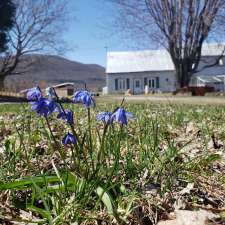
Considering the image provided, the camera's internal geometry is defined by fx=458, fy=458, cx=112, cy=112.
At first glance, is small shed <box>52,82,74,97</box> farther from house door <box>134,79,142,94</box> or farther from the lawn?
house door <box>134,79,142,94</box>

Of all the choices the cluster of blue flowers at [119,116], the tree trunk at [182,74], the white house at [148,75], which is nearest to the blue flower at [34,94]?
the cluster of blue flowers at [119,116]

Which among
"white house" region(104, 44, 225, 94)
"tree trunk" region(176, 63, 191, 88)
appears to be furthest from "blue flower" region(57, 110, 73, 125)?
"white house" region(104, 44, 225, 94)

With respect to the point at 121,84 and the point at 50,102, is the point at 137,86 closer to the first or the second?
the point at 121,84

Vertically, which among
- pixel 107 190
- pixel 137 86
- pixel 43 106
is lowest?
pixel 137 86

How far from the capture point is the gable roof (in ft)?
221

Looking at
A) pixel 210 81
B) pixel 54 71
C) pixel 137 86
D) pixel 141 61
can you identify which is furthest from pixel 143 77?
pixel 54 71

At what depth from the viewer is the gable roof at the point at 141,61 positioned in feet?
221

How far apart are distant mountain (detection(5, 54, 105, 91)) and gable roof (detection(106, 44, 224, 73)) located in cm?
485

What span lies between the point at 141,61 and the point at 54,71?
115 ft

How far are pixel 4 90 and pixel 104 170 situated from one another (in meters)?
38.8

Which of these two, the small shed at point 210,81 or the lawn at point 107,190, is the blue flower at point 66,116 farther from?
the small shed at point 210,81

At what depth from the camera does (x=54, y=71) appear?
100 meters

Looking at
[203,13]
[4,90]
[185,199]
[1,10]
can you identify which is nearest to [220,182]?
[185,199]

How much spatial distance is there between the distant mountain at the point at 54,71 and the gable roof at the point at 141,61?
4.85 m
